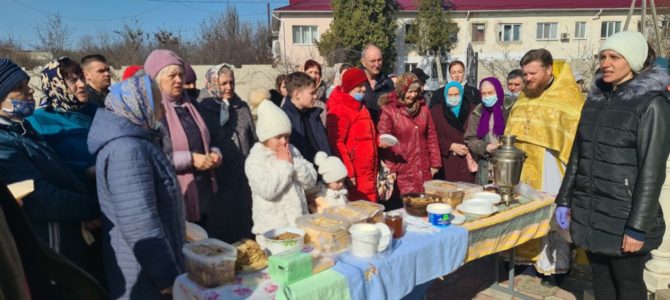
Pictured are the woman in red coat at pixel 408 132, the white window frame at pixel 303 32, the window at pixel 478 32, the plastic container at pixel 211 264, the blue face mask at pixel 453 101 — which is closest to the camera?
the plastic container at pixel 211 264

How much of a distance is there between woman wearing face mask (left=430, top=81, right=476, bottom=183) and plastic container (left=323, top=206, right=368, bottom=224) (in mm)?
2239

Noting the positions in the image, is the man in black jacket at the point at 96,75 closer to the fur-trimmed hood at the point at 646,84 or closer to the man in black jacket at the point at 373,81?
the man in black jacket at the point at 373,81

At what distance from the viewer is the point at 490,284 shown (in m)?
3.89

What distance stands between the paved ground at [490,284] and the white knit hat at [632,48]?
2116 mm

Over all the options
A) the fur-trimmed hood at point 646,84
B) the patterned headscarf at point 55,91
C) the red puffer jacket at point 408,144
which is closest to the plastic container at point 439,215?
the fur-trimmed hood at point 646,84

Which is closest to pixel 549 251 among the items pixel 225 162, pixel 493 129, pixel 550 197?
pixel 550 197

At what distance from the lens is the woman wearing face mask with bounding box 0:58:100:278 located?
1984mm

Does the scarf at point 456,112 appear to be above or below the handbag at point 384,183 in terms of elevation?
above

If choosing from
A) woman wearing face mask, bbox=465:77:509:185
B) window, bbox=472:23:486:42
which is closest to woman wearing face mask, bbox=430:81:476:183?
woman wearing face mask, bbox=465:77:509:185

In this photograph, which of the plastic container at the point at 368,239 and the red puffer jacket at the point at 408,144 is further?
the red puffer jacket at the point at 408,144

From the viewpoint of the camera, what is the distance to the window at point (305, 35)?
88.5 feet

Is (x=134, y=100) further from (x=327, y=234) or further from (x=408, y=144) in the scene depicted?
(x=408, y=144)

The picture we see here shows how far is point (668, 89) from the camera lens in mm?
2426

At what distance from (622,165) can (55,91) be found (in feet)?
11.3
